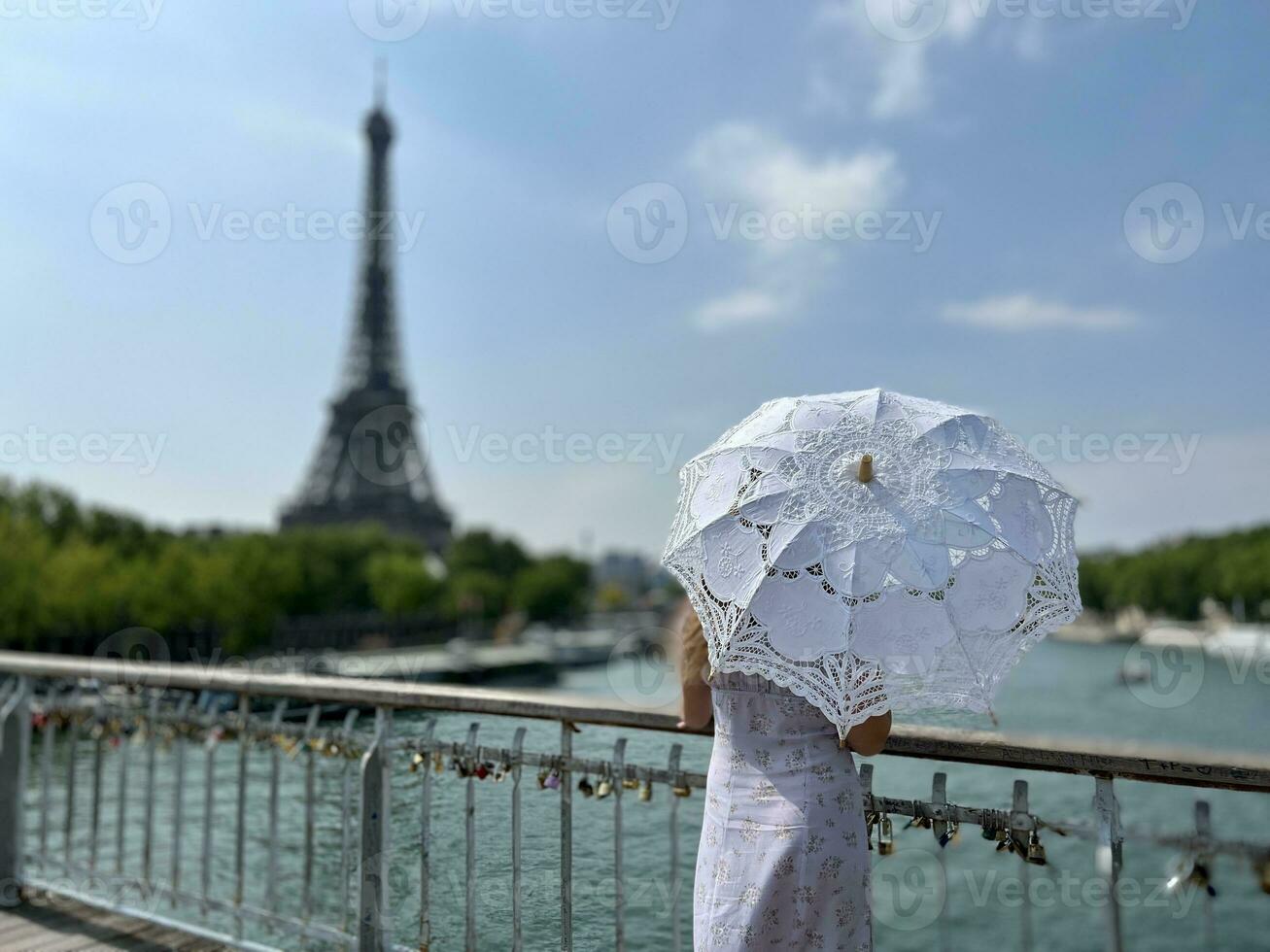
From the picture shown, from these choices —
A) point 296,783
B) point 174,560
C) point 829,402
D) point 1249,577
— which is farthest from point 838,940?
point 1249,577

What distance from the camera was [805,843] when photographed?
2285 millimetres

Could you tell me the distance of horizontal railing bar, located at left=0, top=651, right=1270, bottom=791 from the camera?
228 cm

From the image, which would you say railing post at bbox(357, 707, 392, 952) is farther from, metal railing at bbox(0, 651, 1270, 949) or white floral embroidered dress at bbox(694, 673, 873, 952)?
white floral embroidered dress at bbox(694, 673, 873, 952)

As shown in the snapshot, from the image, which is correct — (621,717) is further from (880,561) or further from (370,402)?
(370,402)

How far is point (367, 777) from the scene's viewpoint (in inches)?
137

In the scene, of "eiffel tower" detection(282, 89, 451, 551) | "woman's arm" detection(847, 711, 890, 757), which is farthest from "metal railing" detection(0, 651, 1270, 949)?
"eiffel tower" detection(282, 89, 451, 551)

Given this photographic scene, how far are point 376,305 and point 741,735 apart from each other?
242ft

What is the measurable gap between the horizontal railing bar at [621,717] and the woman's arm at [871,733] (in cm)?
42

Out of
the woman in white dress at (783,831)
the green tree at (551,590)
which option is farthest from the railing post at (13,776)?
the green tree at (551,590)

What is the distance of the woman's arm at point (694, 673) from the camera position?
2.40 m

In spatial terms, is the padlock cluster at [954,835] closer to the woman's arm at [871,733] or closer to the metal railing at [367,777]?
the metal railing at [367,777]

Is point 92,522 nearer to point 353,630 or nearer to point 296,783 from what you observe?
point 353,630

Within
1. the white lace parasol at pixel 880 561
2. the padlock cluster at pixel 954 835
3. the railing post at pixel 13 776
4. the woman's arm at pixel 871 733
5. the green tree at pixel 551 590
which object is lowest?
the green tree at pixel 551 590

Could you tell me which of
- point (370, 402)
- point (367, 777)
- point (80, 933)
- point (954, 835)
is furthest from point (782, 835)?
point (370, 402)
